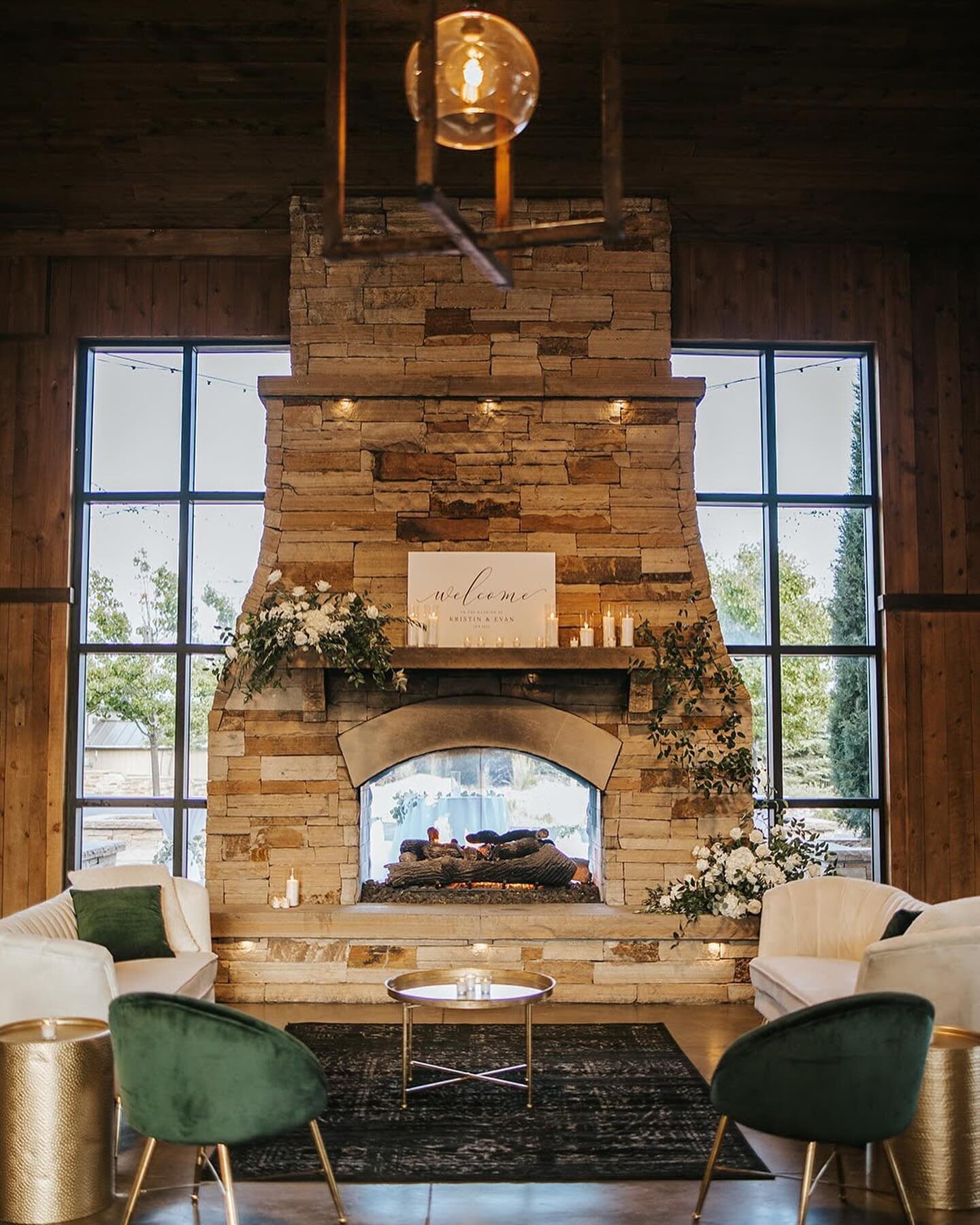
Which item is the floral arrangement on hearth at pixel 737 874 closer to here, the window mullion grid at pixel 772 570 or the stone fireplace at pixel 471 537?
the stone fireplace at pixel 471 537

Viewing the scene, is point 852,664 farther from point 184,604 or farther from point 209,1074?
point 209,1074

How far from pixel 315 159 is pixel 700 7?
2.26 m

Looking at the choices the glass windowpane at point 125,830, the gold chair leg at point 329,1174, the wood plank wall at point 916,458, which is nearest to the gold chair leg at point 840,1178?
the gold chair leg at point 329,1174

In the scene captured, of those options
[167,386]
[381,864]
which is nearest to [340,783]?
[381,864]

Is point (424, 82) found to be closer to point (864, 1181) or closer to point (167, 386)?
point (864, 1181)

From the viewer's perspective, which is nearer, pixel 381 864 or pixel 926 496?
pixel 381 864

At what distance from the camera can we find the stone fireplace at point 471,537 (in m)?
6.33

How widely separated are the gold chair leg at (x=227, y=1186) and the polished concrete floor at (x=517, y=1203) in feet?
1.13

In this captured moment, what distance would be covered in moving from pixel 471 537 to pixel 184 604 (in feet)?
6.55

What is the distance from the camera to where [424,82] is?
2527 mm

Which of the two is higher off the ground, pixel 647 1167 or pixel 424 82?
pixel 424 82

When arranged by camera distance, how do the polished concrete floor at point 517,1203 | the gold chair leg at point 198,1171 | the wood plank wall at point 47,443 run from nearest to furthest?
the polished concrete floor at point 517,1203, the gold chair leg at point 198,1171, the wood plank wall at point 47,443

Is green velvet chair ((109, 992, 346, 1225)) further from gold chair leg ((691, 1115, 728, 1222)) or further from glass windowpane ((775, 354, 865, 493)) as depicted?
glass windowpane ((775, 354, 865, 493))

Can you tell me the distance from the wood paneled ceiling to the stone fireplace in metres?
0.39
